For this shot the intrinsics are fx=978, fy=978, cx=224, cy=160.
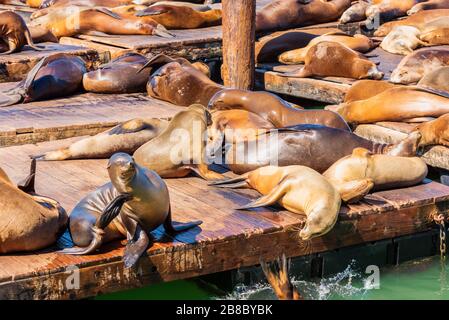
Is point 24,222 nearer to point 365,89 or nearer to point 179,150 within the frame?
point 179,150

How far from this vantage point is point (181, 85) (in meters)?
8.70

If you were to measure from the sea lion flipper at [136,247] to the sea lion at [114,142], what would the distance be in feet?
5.56

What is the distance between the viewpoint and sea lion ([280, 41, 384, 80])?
9.63 metres

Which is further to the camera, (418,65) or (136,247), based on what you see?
(418,65)

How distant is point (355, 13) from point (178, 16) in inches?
92.4

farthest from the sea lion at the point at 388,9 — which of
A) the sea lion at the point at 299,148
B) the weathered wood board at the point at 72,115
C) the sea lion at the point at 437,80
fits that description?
the sea lion at the point at 299,148

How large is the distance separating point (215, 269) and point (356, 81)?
13.8ft

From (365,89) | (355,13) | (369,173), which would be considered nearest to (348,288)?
(369,173)

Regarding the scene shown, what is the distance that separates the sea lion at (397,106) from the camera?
25.2ft

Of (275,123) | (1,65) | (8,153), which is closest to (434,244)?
(275,123)

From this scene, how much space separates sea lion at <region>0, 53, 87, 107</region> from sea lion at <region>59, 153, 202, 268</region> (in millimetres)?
3621

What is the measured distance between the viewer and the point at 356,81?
366 inches

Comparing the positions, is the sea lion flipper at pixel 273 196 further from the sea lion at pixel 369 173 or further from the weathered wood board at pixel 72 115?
the weathered wood board at pixel 72 115

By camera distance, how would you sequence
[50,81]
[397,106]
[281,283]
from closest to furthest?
[281,283] < [397,106] < [50,81]
